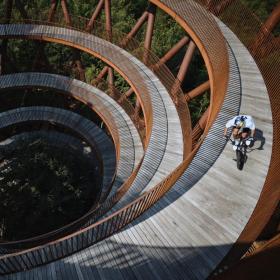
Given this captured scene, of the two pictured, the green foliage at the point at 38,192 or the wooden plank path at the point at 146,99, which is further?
the green foliage at the point at 38,192

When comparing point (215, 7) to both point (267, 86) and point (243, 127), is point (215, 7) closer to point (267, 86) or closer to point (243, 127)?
point (267, 86)

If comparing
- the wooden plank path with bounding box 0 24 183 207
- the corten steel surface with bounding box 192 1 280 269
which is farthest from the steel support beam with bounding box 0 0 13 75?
the corten steel surface with bounding box 192 1 280 269

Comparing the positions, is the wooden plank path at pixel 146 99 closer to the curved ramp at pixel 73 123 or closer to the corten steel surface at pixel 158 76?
the corten steel surface at pixel 158 76

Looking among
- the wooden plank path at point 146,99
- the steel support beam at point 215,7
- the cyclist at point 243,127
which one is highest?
the steel support beam at point 215,7

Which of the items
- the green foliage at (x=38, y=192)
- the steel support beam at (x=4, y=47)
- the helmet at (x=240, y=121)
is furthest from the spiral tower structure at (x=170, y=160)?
the helmet at (x=240, y=121)

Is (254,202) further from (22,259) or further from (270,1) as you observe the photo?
(270,1)

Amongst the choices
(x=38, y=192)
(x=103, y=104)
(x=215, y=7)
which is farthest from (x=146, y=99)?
(x=38, y=192)
